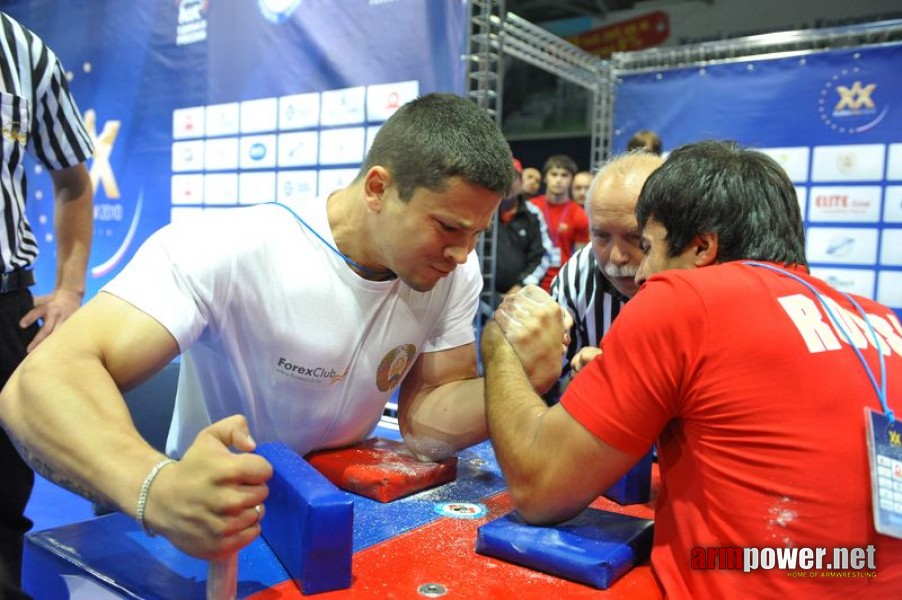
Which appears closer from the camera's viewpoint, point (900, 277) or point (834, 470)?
point (834, 470)

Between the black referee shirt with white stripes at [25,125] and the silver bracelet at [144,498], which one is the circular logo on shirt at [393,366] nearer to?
the silver bracelet at [144,498]

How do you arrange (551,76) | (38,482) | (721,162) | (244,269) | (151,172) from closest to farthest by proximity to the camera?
(721,162) < (244,269) < (38,482) < (151,172) < (551,76)

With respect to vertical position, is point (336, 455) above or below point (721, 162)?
below

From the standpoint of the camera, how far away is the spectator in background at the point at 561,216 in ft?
15.8

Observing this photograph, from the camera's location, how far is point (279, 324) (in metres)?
1.29

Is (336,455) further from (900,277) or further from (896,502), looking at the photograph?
(900,277)

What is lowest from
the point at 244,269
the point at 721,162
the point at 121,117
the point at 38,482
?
the point at 38,482

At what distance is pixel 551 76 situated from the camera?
406 inches

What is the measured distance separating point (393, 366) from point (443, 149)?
0.47m

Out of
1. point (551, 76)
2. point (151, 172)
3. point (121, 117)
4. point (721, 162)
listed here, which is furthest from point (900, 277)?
point (551, 76)

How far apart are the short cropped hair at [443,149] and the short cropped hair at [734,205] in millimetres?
321

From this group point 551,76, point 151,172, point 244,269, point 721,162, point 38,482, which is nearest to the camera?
point 721,162

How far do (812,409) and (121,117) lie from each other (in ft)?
14.2

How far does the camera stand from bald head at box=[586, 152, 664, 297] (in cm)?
163
